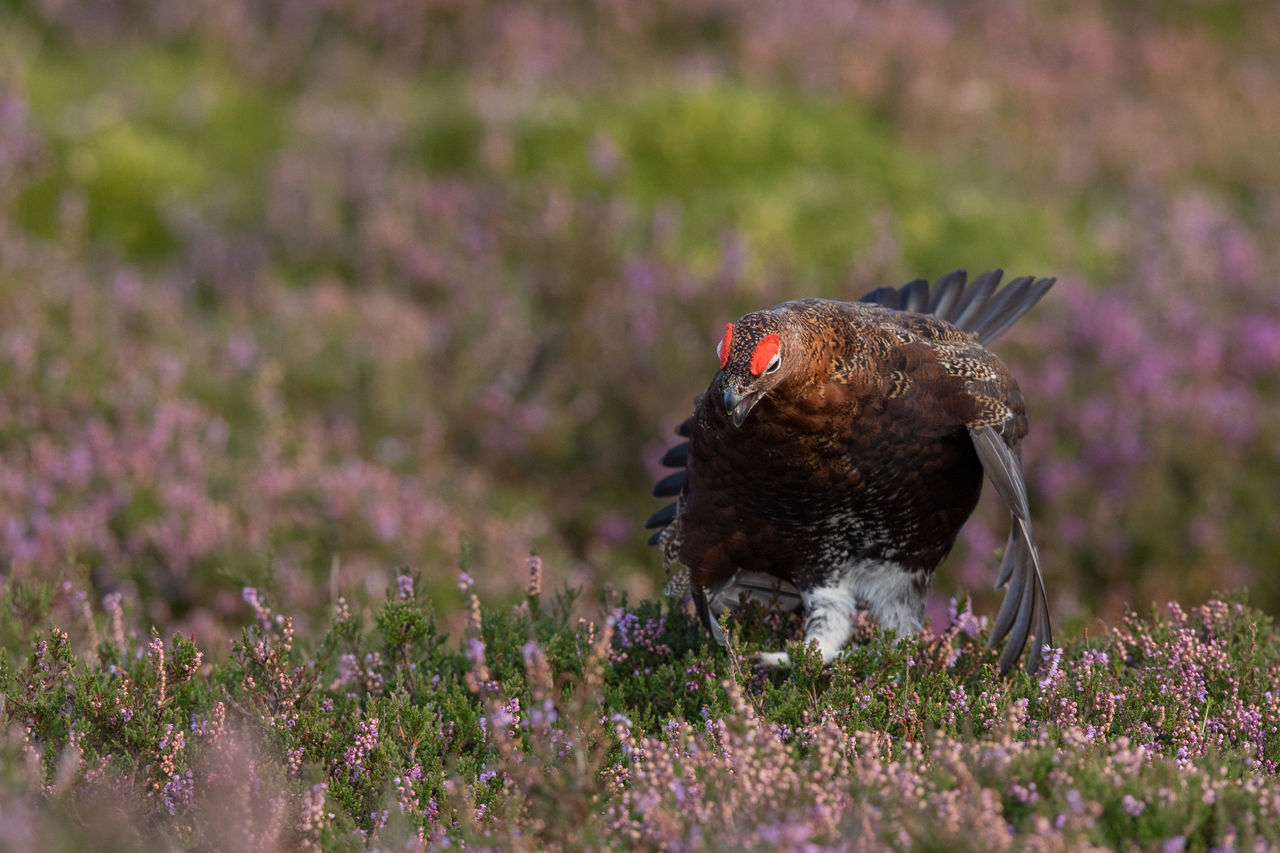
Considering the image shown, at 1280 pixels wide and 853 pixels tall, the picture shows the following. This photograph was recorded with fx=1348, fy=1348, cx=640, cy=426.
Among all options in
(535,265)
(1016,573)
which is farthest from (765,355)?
(535,265)

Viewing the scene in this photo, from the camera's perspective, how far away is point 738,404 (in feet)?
10.5

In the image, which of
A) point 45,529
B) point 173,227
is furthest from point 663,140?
point 45,529

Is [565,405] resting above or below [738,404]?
above

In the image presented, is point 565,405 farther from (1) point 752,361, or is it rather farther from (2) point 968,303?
(1) point 752,361

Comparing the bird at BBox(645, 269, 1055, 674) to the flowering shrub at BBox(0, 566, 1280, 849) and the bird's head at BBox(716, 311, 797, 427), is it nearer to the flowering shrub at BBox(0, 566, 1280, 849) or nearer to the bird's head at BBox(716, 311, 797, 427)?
the bird's head at BBox(716, 311, 797, 427)

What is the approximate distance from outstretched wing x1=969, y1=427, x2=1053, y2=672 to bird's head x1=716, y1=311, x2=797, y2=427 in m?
0.65

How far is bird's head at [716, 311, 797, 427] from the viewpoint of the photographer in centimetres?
319

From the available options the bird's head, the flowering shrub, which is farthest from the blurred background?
the bird's head

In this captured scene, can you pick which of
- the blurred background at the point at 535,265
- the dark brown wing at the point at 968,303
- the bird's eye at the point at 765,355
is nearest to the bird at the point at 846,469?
the bird's eye at the point at 765,355

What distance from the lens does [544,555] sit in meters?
6.24

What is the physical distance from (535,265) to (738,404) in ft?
15.8

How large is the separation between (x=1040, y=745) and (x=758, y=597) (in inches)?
Answer: 61.8

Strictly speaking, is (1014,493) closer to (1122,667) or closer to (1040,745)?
(1122,667)

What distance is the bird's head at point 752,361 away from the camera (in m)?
3.19
